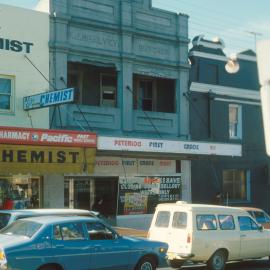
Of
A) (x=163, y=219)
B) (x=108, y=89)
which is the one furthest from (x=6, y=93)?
(x=163, y=219)

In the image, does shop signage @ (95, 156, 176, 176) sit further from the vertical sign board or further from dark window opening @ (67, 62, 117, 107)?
dark window opening @ (67, 62, 117, 107)

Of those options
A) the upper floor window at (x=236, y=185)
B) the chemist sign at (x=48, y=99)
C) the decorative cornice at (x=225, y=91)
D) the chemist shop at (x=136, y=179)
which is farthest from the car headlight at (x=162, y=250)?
the upper floor window at (x=236, y=185)

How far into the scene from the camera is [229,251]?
13.2 meters

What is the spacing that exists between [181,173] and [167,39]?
564 cm

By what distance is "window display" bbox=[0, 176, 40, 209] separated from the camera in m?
17.9

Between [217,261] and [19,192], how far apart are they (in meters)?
7.95

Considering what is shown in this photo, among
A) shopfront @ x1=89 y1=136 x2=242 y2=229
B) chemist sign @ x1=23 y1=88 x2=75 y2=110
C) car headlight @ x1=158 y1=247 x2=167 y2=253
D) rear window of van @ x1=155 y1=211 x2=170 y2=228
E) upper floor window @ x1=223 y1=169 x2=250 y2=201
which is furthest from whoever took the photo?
upper floor window @ x1=223 y1=169 x2=250 y2=201

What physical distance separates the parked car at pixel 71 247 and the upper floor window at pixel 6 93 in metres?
8.29

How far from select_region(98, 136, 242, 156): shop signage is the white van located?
16.3 feet

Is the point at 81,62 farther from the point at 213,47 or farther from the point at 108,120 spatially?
the point at 213,47

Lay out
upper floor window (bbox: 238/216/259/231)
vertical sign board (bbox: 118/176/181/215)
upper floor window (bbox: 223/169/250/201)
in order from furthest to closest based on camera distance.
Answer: upper floor window (bbox: 223/169/250/201)
vertical sign board (bbox: 118/176/181/215)
upper floor window (bbox: 238/216/259/231)

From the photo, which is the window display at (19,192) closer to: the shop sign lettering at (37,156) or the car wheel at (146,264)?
the shop sign lettering at (37,156)

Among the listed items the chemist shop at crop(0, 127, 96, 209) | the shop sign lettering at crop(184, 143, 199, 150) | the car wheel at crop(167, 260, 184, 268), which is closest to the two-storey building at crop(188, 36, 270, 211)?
the shop sign lettering at crop(184, 143, 199, 150)

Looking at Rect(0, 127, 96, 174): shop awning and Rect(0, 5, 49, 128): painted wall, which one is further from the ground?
Rect(0, 5, 49, 128): painted wall
